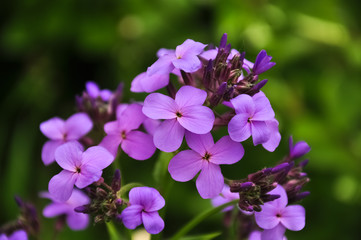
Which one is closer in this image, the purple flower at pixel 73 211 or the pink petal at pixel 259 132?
the pink petal at pixel 259 132

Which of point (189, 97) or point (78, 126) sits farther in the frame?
point (78, 126)

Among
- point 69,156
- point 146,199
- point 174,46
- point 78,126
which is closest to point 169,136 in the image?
point 146,199

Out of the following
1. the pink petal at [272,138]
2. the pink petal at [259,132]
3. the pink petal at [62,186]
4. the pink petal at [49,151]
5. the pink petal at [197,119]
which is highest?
the pink petal at [49,151]

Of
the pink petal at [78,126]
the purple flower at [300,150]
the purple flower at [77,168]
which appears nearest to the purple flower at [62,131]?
the pink petal at [78,126]

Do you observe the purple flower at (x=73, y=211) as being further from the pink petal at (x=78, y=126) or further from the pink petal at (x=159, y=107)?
the pink petal at (x=159, y=107)

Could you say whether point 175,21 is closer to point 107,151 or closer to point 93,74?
point 93,74

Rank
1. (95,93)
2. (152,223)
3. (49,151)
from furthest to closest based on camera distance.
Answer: (95,93) → (49,151) → (152,223)

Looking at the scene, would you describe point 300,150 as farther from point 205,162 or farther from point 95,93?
point 95,93
